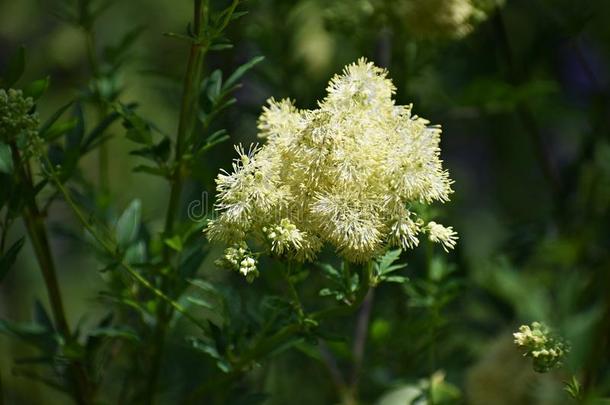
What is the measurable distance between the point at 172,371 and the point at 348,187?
0.58 metres

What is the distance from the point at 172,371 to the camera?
127 centimetres

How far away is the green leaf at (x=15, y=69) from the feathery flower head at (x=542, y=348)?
55 cm

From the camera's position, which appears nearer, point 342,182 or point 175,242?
point 342,182

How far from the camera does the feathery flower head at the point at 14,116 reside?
33.4 inches

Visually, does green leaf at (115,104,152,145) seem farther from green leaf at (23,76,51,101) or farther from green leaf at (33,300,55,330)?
green leaf at (33,300,55,330)

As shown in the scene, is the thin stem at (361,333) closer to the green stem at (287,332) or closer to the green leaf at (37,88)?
the green stem at (287,332)

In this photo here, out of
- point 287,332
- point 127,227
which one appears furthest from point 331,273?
point 127,227

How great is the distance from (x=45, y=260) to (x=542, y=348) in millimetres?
535

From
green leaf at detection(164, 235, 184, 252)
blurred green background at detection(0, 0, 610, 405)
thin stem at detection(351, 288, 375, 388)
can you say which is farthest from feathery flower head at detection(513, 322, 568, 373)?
thin stem at detection(351, 288, 375, 388)

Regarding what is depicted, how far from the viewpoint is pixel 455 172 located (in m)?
2.00

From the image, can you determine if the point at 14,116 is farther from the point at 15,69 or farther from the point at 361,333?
the point at 361,333

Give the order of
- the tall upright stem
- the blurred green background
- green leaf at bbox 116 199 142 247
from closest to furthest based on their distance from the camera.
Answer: the tall upright stem < green leaf at bbox 116 199 142 247 < the blurred green background

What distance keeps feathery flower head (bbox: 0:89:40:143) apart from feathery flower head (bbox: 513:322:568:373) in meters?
0.48

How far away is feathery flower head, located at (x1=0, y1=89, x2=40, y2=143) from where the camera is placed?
2.78 ft
